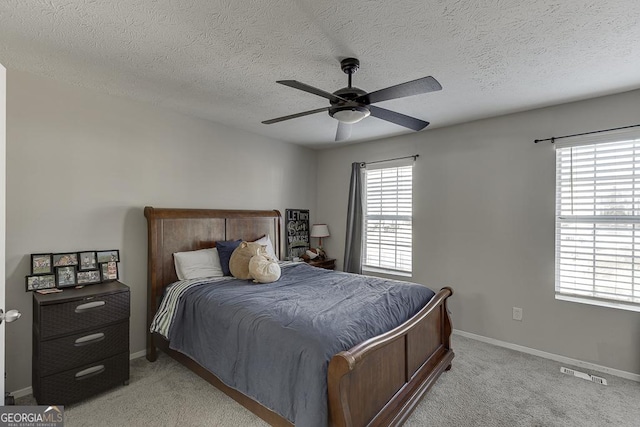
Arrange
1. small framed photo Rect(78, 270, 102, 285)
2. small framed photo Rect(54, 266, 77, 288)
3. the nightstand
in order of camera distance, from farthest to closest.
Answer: the nightstand < small framed photo Rect(78, 270, 102, 285) < small framed photo Rect(54, 266, 77, 288)

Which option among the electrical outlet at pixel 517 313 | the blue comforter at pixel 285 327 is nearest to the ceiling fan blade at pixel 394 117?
the blue comforter at pixel 285 327

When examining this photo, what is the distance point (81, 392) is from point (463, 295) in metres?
3.72

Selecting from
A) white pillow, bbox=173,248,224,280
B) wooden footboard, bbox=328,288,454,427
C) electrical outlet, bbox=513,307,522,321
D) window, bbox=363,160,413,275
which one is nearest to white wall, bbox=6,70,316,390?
white pillow, bbox=173,248,224,280

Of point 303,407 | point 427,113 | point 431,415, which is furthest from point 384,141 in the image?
point 303,407

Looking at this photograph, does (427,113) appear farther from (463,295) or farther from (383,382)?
(383,382)

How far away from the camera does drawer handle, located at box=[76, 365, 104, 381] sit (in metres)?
2.26

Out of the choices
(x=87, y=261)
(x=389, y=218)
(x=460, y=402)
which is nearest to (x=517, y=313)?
(x=460, y=402)

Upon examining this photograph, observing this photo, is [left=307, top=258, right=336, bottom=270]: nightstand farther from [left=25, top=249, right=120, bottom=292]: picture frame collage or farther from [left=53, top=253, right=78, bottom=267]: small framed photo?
[left=53, top=253, right=78, bottom=267]: small framed photo

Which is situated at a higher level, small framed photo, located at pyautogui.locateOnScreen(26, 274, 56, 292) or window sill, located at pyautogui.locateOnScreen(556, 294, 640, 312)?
small framed photo, located at pyautogui.locateOnScreen(26, 274, 56, 292)

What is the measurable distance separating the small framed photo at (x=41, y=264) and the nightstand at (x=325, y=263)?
9.46ft

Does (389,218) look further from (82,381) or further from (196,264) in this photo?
(82,381)

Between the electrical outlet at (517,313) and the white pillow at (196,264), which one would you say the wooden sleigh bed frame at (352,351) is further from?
the electrical outlet at (517,313)

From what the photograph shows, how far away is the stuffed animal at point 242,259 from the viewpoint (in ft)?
9.93

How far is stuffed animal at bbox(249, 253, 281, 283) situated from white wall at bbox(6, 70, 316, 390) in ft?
3.57
